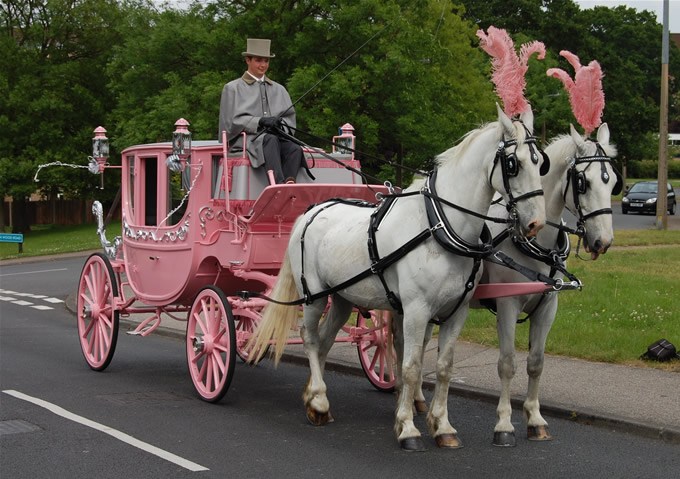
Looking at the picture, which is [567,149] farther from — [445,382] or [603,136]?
[445,382]

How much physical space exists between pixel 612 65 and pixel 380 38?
A: 36.6 m

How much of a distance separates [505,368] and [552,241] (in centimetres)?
103

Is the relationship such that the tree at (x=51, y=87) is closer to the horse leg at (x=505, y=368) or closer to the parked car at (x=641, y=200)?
the parked car at (x=641, y=200)

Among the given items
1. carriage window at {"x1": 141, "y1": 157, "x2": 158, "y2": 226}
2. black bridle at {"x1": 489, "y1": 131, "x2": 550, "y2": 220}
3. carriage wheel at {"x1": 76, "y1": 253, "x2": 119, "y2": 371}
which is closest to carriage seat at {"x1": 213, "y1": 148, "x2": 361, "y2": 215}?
carriage window at {"x1": 141, "y1": 157, "x2": 158, "y2": 226}

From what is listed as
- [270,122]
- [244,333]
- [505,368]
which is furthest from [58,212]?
[505,368]

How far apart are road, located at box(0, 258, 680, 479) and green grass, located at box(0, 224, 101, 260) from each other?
867 inches

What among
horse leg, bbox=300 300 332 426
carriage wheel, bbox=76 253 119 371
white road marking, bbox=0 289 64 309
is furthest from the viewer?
white road marking, bbox=0 289 64 309

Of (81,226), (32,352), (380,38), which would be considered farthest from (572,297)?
(81,226)

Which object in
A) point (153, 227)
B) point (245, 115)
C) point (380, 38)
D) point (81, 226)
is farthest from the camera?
point (81, 226)

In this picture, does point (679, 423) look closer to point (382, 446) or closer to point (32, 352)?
point (382, 446)

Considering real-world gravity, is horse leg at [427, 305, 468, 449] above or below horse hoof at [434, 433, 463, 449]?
above

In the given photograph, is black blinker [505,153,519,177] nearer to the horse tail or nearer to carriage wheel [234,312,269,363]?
the horse tail

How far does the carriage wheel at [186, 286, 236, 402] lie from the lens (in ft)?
28.6

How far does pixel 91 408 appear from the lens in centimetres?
878
